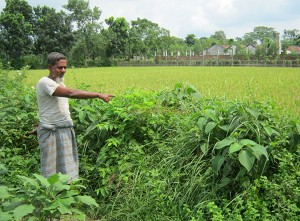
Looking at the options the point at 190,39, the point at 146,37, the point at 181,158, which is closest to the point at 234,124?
the point at 181,158

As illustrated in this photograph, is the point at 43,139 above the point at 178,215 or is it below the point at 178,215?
above

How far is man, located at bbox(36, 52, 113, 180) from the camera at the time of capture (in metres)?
3.34

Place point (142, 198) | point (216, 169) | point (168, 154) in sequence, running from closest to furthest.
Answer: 1. point (216, 169)
2. point (142, 198)
3. point (168, 154)

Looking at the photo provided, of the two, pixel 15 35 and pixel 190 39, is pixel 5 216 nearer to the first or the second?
pixel 15 35

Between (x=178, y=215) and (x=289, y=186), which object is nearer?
(x=289, y=186)

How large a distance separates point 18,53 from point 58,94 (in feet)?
147

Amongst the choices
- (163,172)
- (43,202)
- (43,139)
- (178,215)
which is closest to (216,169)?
(178,215)

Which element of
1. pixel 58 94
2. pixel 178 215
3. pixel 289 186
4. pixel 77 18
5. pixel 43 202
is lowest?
pixel 178 215

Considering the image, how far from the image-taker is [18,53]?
147 ft

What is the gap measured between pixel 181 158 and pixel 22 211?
65.7 inches

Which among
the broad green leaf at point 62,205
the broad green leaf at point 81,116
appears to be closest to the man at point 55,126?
the broad green leaf at point 81,116

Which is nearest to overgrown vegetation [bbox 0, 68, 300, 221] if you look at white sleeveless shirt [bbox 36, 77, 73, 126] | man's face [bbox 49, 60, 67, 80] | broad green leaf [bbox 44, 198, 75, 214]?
broad green leaf [bbox 44, 198, 75, 214]

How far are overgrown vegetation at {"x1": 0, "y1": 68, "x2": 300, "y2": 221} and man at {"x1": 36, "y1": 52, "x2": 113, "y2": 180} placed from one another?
344mm

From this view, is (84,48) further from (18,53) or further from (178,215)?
(178,215)
